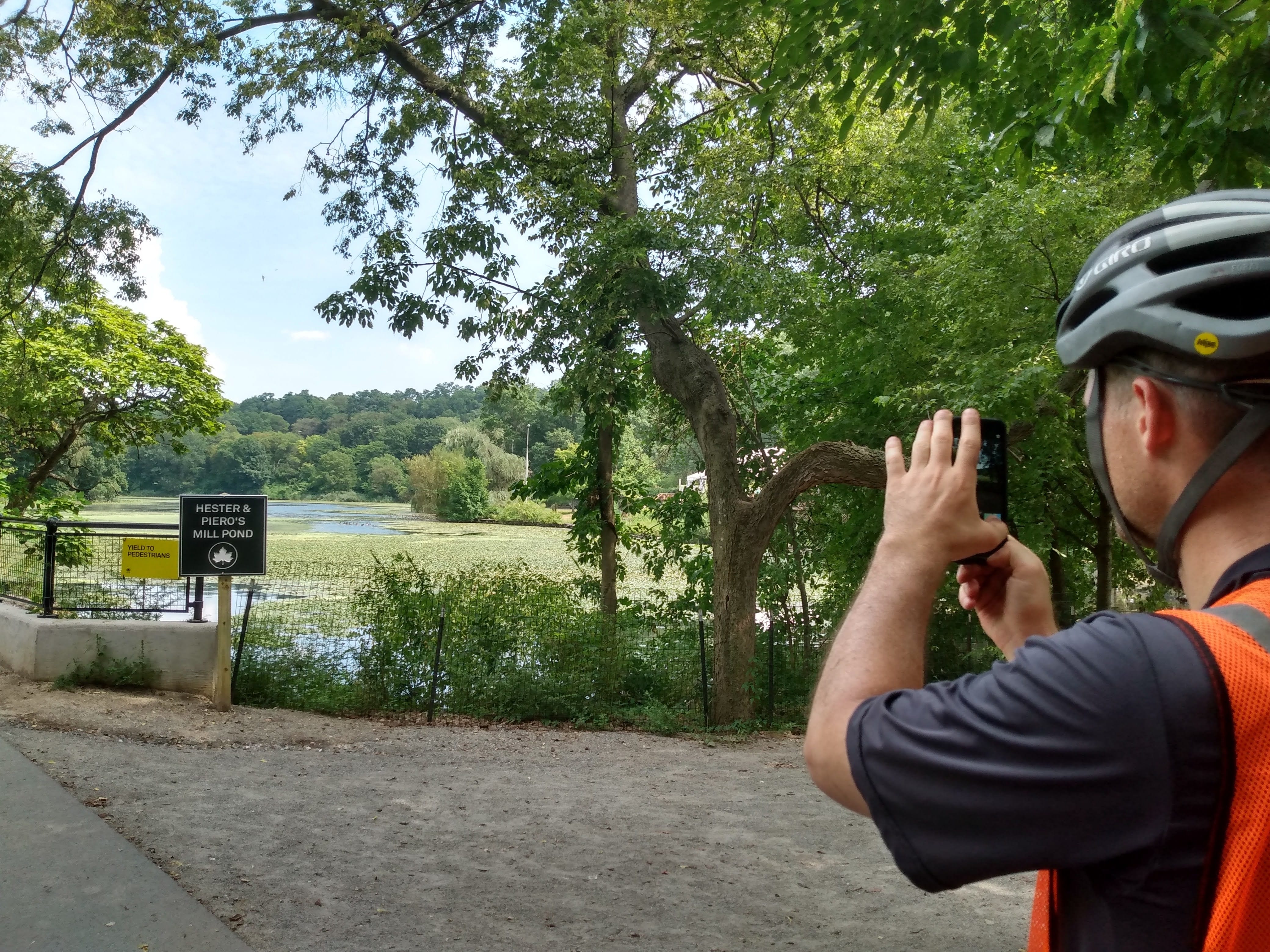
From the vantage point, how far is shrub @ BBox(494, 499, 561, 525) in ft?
107

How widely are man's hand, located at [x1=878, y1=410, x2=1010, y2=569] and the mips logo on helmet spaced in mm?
285

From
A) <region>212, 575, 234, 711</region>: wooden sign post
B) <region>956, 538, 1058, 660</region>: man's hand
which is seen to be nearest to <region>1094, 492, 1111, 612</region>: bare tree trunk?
<region>212, 575, 234, 711</region>: wooden sign post

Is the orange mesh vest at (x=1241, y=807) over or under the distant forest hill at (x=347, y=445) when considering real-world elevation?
under

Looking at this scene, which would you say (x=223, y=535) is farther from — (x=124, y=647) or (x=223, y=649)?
(x=124, y=647)

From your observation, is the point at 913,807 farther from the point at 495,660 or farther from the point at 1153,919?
the point at 495,660

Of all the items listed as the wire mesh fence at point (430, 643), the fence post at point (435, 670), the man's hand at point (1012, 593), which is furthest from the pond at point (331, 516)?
the man's hand at point (1012, 593)

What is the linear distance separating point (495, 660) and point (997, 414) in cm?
649

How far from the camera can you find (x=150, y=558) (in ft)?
34.8

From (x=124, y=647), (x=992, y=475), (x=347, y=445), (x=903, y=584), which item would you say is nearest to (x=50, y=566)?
(x=124, y=647)

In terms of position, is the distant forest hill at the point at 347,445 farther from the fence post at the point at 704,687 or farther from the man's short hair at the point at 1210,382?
the man's short hair at the point at 1210,382

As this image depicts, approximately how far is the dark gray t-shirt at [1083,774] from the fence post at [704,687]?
35.2ft

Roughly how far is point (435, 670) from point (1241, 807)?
36.8 feet

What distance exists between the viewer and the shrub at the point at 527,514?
3259 centimetres

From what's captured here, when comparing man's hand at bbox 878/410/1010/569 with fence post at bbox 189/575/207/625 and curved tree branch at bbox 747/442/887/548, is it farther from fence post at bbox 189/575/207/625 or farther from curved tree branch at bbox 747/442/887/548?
fence post at bbox 189/575/207/625
